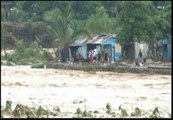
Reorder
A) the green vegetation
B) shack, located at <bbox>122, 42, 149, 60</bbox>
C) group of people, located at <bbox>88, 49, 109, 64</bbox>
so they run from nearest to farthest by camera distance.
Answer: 1. the green vegetation
2. group of people, located at <bbox>88, 49, 109, 64</bbox>
3. shack, located at <bbox>122, 42, 149, 60</bbox>

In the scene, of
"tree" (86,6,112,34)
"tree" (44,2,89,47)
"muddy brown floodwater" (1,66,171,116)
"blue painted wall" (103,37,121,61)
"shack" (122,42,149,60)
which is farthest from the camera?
"tree" (86,6,112,34)

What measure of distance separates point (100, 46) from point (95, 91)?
16562 mm

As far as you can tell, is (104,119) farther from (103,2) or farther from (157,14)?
(103,2)

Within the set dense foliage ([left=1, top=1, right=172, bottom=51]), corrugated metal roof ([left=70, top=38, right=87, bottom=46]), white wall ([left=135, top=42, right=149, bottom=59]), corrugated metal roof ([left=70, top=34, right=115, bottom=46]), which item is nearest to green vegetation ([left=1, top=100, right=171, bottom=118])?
dense foliage ([left=1, top=1, right=172, bottom=51])

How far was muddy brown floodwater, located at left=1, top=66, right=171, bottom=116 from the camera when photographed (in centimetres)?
1463

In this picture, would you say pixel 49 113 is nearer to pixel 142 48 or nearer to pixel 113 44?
pixel 113 44

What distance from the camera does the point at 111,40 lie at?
35469 mm

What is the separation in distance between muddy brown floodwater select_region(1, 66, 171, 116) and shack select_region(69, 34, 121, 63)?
7.51m

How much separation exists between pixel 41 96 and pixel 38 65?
1738 centimetres

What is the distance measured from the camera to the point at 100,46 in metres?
35.1

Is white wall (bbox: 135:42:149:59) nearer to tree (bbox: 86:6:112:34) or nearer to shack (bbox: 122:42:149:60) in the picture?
shack (bbox: 122:42:149:60)

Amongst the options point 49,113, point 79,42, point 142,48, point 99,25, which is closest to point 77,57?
point 79,42

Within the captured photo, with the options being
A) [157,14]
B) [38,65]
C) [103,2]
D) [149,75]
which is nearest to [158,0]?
[103,2]

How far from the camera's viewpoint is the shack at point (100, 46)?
115 ft
